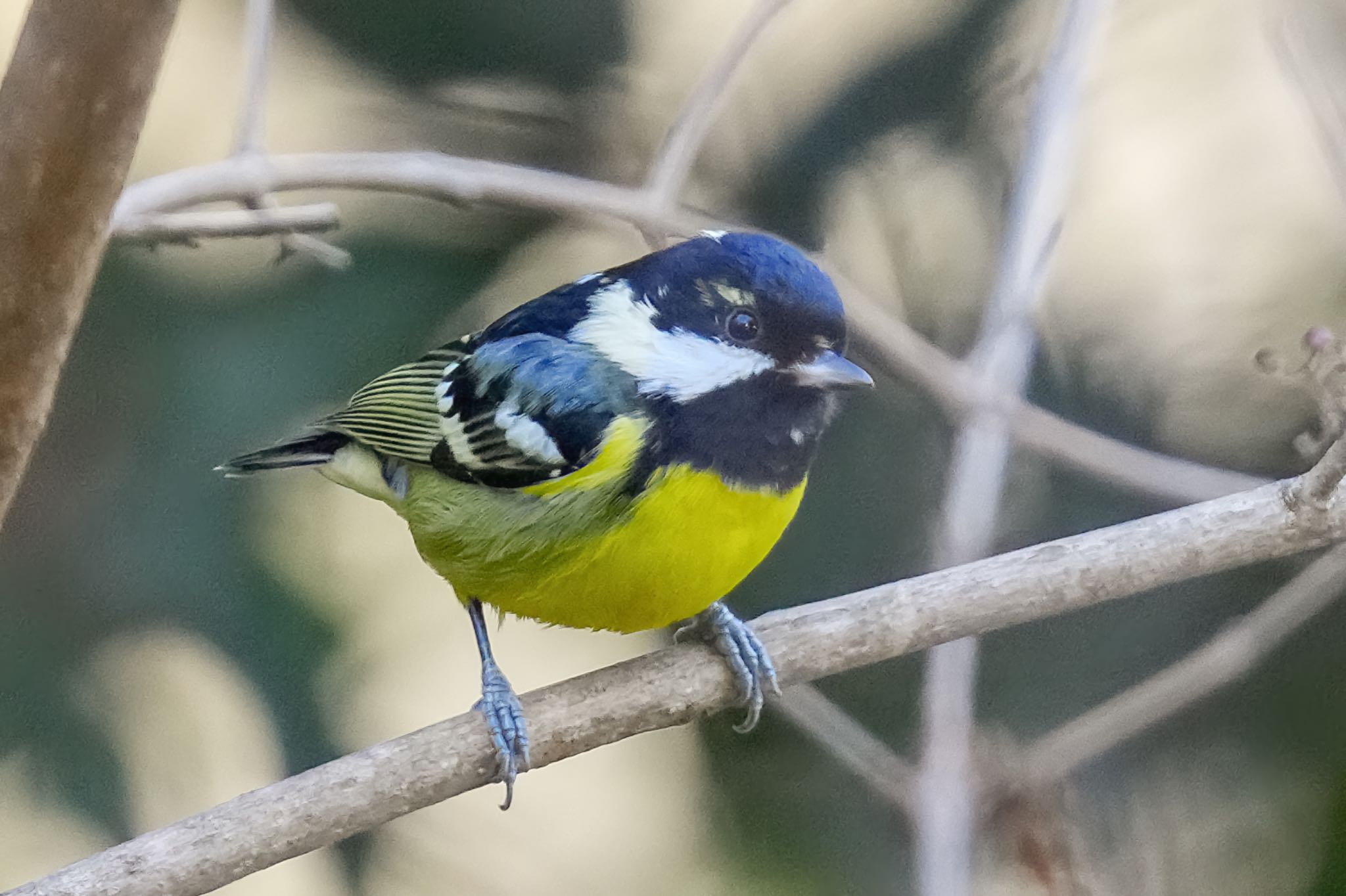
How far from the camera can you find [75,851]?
6.02 ft

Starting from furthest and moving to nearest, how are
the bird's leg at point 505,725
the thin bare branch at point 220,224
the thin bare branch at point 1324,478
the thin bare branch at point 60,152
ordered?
the thin bare branch at point 220,224 → the bird's leg at point 505,725 → the thin bare branch at point 1324,478 → the thin bare branch at point 60,152

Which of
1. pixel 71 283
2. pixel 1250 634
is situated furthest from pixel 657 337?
pixel 1250 634

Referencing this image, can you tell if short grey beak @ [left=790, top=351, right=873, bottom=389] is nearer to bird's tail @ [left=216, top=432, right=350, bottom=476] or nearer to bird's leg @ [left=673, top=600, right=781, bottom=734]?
bird's leg @ [left=673, top=600, right=781, bottom=734]

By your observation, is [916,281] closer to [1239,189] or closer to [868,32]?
[868,32]

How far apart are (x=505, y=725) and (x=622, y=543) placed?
0.66ft

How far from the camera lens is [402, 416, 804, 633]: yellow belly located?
1.10 metres

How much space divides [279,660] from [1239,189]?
1.58 m

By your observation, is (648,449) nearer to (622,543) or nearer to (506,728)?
(622,543)

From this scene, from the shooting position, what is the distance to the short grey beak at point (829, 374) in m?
1.11

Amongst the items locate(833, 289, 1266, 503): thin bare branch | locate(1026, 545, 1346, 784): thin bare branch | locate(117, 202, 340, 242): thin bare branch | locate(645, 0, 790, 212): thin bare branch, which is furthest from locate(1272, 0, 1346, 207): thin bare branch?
locate(117, 202, 340, 242): thin bare branch

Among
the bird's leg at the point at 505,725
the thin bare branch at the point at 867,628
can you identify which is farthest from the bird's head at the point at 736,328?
the bird's leg at the point at 505,725

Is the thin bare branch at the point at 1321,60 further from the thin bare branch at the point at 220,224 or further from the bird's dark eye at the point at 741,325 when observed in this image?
the thin bare branch at the point at 220,224

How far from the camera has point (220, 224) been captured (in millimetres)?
1394

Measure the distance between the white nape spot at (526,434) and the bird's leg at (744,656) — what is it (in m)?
0.23
